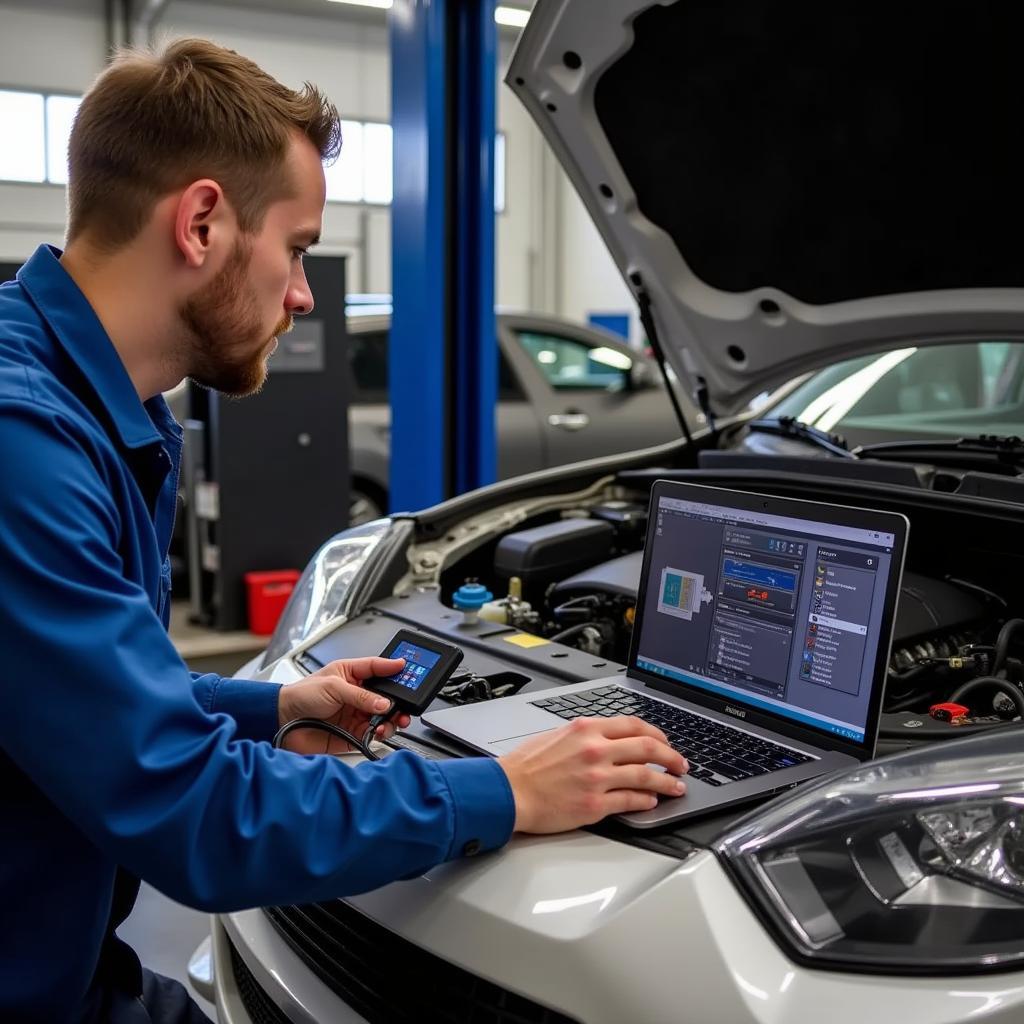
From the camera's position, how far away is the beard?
1.24m

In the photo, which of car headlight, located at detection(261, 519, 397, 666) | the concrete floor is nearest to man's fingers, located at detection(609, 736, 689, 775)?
car headlight, located at detection(261, 519, 397, 666)

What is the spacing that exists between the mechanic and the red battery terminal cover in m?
0.43

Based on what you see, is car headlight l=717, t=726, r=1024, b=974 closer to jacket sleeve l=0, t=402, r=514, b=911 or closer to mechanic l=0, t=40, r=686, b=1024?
mechanic l=0, t=40, r=686, b=1024

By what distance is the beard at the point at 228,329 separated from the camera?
1.24m

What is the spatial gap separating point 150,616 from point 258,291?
401mm

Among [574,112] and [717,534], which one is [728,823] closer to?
[717,534]

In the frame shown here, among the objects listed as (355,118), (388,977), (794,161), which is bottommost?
(388,977)

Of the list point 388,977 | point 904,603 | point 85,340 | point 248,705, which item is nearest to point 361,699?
point 248,705

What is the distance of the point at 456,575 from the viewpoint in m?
2.36

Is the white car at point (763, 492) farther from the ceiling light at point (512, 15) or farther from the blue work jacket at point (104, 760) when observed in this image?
the ceiling light at point (512, 15)

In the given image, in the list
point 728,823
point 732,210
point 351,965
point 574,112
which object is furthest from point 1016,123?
point 351,965

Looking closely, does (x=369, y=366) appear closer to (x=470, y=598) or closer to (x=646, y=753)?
(x=470, y=598)

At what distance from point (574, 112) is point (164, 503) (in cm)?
126

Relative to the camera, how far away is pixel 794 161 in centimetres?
213
